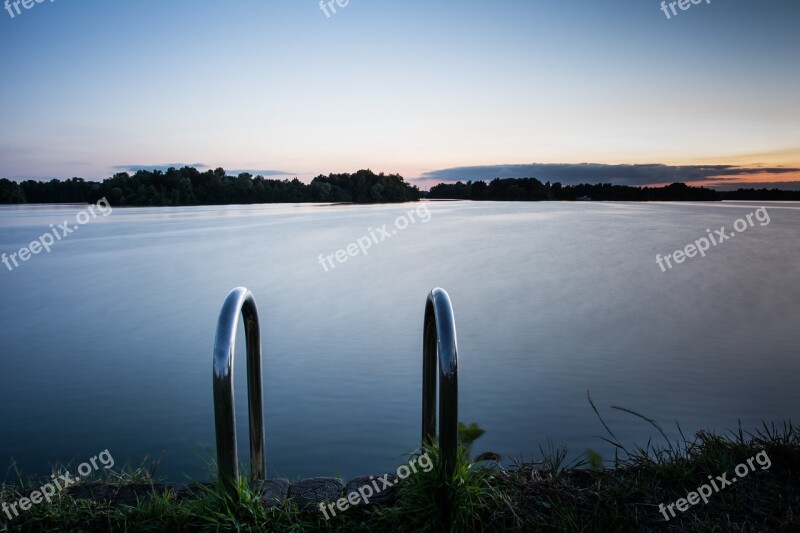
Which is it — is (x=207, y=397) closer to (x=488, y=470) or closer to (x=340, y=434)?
(x=340, y=434)

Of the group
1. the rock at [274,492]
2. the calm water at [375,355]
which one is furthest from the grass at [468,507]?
the calm water at [375,355]

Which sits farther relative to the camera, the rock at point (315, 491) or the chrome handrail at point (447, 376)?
the rock at point (315, 491)

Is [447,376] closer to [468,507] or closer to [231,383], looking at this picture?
[468,507]

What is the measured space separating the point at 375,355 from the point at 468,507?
16.5 feet

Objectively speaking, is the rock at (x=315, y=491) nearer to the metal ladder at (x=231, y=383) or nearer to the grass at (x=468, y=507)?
the grass at (x=468, y=507)

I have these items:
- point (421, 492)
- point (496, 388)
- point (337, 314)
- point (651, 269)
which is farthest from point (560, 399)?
point (651, 269)

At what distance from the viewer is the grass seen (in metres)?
2.41

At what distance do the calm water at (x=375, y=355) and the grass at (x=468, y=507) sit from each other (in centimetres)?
53

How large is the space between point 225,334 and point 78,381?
5.11 m

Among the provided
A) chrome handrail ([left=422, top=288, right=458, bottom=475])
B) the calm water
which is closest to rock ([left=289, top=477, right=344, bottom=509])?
chrome handrail ([left=422, top=288, right=458, bottom=475])

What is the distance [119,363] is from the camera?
697 cm

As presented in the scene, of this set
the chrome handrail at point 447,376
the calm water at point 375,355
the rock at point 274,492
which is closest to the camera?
the chrome handrail at point 447,376

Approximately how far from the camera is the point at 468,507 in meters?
2.44

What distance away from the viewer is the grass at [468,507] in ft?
7.90
